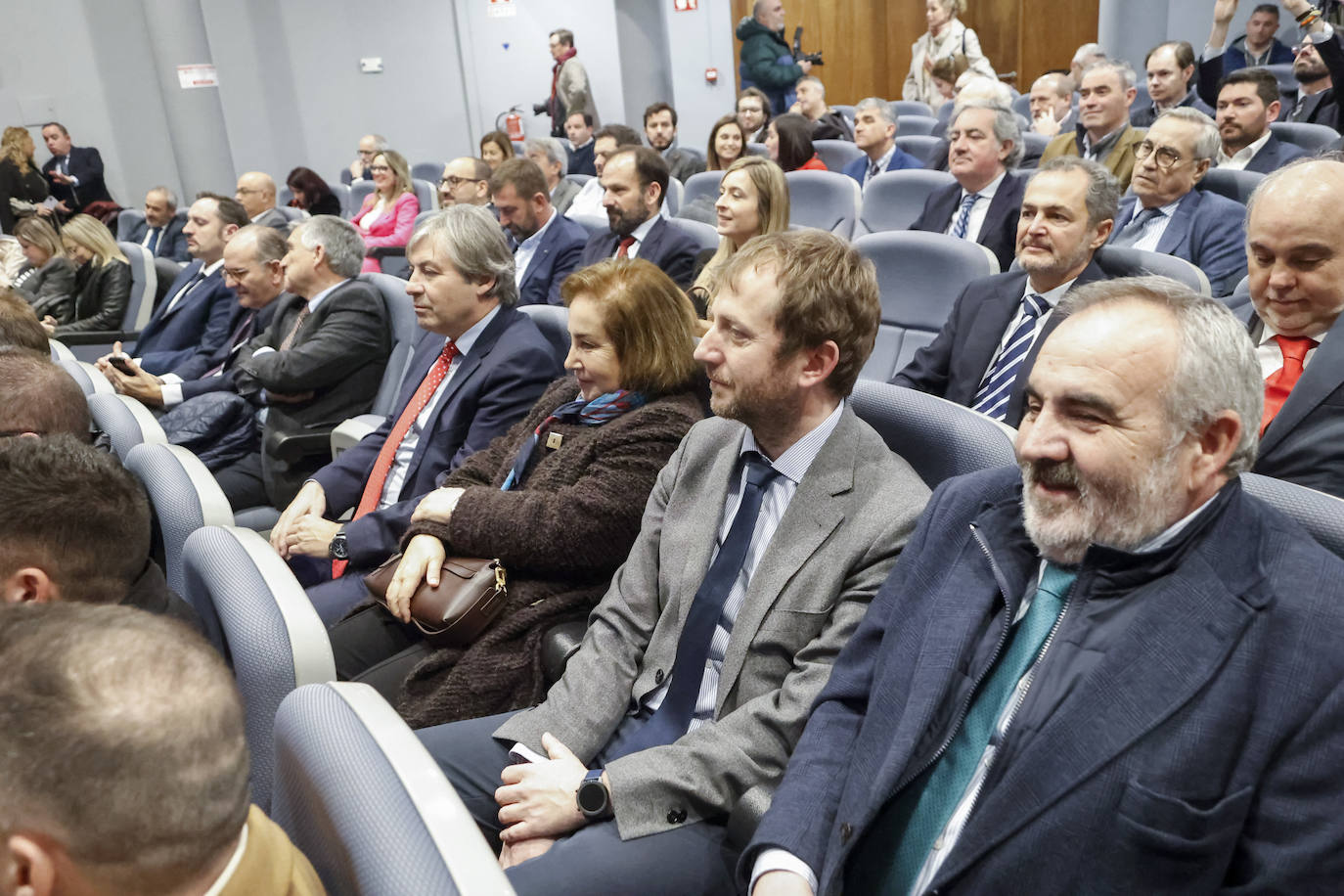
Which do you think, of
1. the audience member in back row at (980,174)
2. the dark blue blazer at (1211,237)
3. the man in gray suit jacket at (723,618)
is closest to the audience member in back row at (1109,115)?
the audience member in back row at (980,174)

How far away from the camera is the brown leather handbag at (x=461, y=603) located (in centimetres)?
191

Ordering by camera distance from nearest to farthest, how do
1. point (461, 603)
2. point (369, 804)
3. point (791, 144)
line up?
1. point (369, 804)
2. point (461, 603)
3. point (791, 144)

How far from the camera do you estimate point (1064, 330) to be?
121 centimetres

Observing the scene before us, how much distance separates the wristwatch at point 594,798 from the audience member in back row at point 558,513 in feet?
1.57

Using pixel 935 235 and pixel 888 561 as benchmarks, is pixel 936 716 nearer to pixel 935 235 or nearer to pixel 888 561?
pixel 888 561

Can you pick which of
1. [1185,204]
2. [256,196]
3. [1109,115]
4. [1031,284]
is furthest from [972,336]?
[256,196]

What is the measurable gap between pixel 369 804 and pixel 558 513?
43.4 inches

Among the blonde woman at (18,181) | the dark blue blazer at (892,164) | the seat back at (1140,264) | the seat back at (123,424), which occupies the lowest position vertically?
the seat back at (123,424)

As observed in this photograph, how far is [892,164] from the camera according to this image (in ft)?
19.2

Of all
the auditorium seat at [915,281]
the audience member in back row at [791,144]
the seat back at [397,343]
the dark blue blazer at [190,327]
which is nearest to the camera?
the auditorium seat at [915,281]

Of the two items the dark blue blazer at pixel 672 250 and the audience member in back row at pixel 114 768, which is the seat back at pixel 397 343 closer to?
the dark blue blazer at pixel 672 250

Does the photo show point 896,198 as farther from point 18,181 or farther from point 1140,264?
point 18,181

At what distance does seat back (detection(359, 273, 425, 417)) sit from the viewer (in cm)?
331

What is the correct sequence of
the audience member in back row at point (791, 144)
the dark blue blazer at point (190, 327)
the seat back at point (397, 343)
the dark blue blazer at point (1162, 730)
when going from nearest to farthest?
the dark blue blazer at point (1162, 730)
the seat back at point (397, 343)
the dark blue blazer at point (190, 327)
the audience member in back row at point (791, 144)
